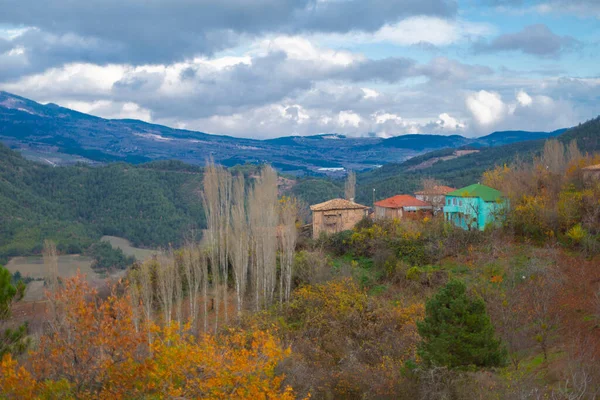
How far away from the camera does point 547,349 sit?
18266mm

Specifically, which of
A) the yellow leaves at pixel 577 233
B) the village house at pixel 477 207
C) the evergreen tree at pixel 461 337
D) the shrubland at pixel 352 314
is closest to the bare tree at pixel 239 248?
the shrubland at pixel 352 314

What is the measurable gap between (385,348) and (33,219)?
69348 mm

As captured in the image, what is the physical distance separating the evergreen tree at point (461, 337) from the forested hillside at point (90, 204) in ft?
201

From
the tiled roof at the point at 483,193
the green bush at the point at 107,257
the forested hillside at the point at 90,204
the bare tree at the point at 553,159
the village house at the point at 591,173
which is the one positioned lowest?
the green bush at the point at 107,257

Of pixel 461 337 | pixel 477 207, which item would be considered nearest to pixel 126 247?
pixel 477 207

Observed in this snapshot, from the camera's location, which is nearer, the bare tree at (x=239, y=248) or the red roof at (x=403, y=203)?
the bare tree at (x=239, y=248)

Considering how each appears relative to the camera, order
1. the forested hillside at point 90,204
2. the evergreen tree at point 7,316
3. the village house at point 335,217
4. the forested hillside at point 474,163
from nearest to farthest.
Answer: the evergreen tree at point 7,316 < the village house at point 335,217 < the forested hillside at point 90,204 < the forested hillside at point 474,163

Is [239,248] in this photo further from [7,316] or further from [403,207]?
[403,207]

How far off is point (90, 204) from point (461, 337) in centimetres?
8393

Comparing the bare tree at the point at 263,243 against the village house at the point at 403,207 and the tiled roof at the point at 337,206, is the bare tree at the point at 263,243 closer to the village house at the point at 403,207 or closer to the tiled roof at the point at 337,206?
the tiled roof at the point at 337,206

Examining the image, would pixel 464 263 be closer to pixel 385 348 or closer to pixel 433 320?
pixel 385 348

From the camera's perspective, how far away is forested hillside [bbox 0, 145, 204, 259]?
74125mm

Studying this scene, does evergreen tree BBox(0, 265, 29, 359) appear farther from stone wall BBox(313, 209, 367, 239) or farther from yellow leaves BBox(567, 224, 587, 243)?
stone wall BBox(313, 209, 367, 239)

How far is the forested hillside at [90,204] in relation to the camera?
2918 inches
